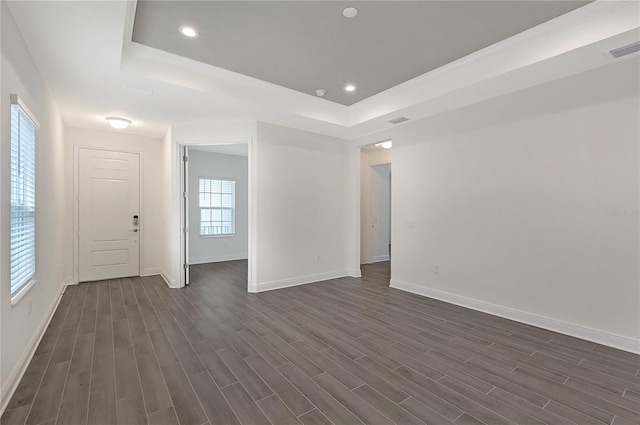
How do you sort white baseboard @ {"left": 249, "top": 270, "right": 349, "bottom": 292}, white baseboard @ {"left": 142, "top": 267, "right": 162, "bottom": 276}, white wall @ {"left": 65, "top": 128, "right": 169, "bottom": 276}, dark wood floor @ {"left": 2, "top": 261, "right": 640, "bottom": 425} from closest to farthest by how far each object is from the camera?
dark wood floor @ {"left": 2, "top": 261, "right": 640, "bottom": 425}
white baseboard @ {"left": 249, "top": 270, "right": 349, "bottom": 292}
white wall @ {"left": 65, "top": 128, "right": 169, "bottom": 276}
white baseboard @ {"left": 142, "top": 267, "right": 162, "bottom": 276}

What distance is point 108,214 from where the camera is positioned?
5.53m

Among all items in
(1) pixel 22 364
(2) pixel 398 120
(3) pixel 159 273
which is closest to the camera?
(1) pixel 22 364

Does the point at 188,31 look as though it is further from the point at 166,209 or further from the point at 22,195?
the point at 166,209

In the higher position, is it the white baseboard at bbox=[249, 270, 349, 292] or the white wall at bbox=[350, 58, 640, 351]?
the white wall at bbox=[350, 58, 640, 351]

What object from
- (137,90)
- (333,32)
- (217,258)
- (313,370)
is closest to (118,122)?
(137,90)

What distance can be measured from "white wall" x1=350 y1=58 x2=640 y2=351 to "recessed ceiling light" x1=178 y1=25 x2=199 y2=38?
131 inches

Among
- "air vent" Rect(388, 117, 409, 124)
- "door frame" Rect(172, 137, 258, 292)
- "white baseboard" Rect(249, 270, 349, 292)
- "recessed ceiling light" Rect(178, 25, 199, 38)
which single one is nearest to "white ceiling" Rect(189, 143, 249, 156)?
"door frame" Rect(172, 137, 258, 292)

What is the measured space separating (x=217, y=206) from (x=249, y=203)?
3.27 metres

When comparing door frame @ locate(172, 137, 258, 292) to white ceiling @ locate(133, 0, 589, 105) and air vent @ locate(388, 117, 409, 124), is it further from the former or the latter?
air vent @ locate(388, 117, 409, 124)

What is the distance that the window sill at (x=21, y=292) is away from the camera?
2.21m

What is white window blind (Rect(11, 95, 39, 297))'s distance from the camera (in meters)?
2.28

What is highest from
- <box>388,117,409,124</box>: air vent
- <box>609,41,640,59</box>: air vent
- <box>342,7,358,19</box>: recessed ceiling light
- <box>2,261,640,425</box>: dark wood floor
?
<box>342,7,358,19</box>: recessed ceiling light

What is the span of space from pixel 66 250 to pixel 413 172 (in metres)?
6.09

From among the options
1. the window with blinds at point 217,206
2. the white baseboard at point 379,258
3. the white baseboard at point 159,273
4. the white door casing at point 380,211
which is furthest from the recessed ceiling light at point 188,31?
the white baseboard at point 379,258
